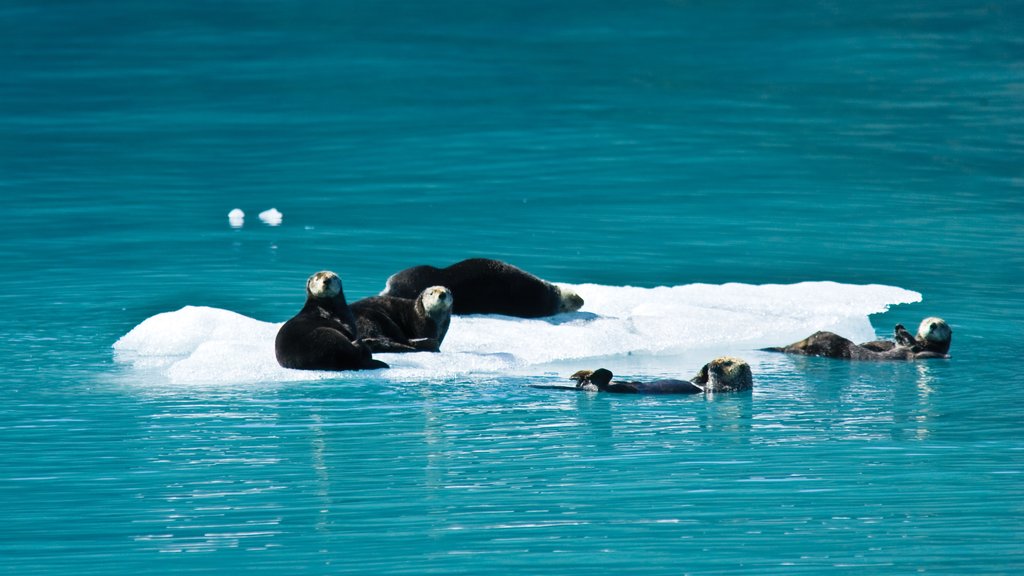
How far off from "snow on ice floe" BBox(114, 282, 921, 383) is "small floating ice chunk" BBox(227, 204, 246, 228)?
5.67 metres

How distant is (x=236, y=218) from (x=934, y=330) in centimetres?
972

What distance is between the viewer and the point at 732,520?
636 centimetres

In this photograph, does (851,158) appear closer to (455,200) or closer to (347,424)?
(455,200)

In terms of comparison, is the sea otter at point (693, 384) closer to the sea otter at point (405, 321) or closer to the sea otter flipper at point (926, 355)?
the sea otter at point (405, 321)

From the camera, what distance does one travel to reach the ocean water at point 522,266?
21.0 feet

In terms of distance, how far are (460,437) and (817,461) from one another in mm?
1875

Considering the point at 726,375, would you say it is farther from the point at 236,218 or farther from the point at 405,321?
the point at 236,218

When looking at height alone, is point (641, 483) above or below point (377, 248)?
below

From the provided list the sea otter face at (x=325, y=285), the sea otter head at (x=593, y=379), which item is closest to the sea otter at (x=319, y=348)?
the sea otter face at (x=325, y=285)

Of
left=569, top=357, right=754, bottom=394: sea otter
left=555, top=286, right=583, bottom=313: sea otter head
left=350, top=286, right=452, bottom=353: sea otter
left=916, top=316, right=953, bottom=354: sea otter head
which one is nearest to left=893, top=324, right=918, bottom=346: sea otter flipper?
left=916, top=316, right=953, bottom=354: sea otter head

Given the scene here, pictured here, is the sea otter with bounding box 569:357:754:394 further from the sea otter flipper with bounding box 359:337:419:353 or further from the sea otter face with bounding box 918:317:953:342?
the sea otter face with bounding box 918:317:953:342

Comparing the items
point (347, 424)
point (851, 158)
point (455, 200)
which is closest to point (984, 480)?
point (347, 424)

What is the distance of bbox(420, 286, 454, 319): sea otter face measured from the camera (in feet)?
35.7

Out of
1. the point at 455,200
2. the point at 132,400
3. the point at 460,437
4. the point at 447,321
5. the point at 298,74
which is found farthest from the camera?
the point at 298,74
